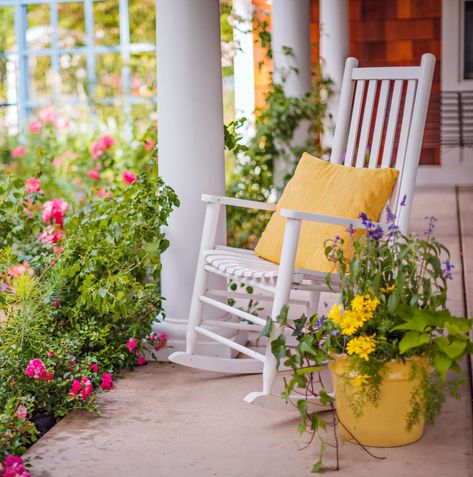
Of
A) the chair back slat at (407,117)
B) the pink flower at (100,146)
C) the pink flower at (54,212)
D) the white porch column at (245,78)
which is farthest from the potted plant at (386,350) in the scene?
the white porch column at (245,78)

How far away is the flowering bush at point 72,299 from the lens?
2.89 m

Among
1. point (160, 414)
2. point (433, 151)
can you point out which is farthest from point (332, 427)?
point (433, 151)

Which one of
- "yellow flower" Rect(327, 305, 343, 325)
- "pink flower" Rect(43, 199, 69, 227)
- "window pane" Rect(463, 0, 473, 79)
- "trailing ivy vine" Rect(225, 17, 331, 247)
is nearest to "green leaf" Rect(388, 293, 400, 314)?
"yellow flower" Rect(327, 305, 343, 325)

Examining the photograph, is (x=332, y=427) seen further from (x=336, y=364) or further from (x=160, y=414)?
(x=160, y=414)

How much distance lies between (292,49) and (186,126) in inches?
84.6

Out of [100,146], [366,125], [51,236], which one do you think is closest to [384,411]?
[366,125]

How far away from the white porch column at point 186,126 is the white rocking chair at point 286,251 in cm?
16

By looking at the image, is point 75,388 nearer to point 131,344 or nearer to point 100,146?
point 131,344

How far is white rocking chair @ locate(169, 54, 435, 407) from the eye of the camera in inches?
112

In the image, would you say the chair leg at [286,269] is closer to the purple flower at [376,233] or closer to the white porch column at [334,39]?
the purple flower at [376,233]

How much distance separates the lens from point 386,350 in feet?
8.21

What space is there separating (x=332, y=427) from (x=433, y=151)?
21.5ft

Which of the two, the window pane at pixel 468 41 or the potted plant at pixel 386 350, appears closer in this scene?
the potted plant at pixel 386 350

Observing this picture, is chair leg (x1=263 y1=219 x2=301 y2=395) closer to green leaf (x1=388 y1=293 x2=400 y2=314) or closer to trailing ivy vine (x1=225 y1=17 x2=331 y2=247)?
green leaf (x1=388 y1=293 x2=400 y2=314)
